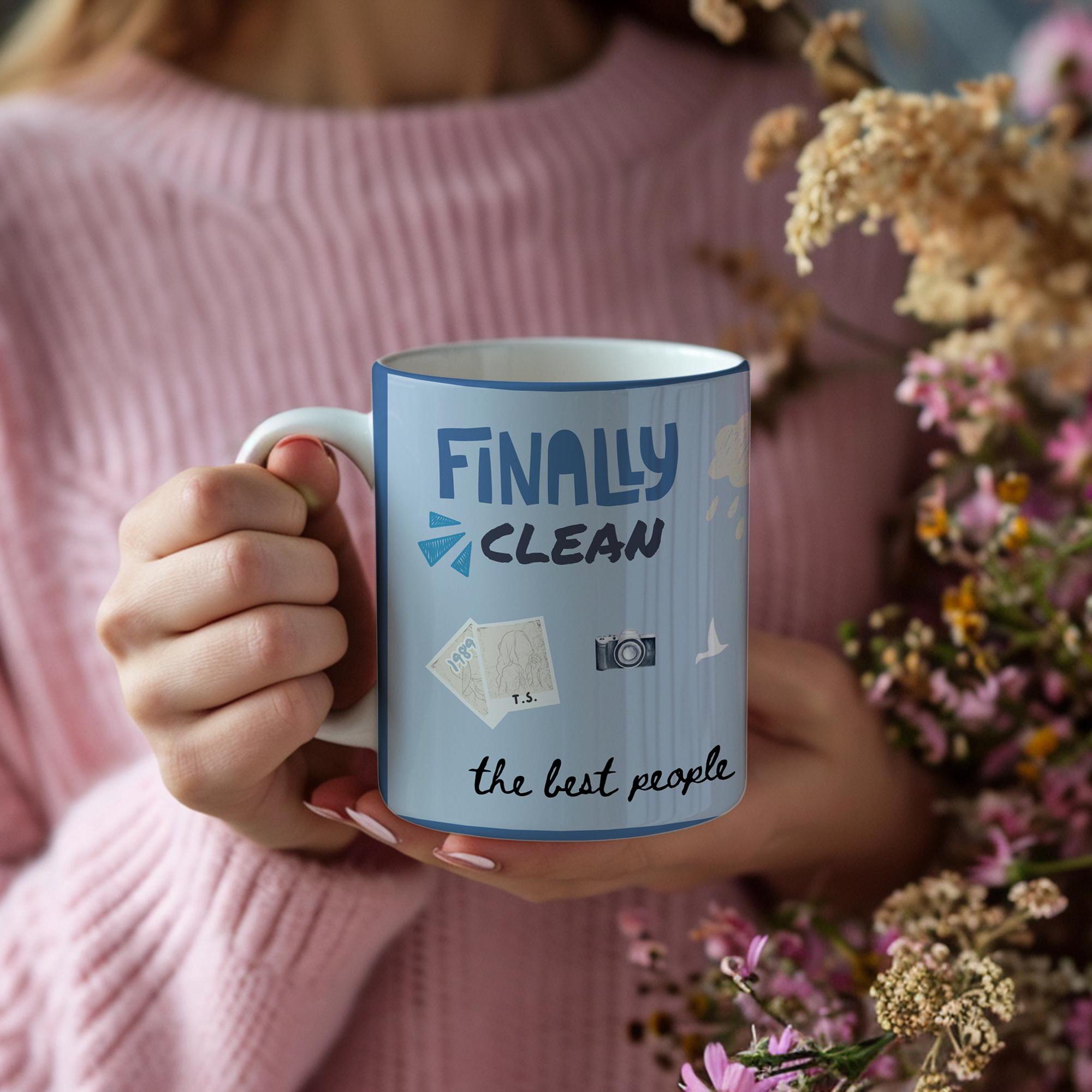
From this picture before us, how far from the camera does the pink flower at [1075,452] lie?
0.70 m

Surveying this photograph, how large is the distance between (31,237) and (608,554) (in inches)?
30.3

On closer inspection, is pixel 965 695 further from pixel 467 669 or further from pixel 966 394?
Result: pixel 467 669

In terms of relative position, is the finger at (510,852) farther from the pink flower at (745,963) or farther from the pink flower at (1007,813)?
the pink flower at (1007,813)

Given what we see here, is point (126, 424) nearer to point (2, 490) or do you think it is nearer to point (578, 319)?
point (2, 490)

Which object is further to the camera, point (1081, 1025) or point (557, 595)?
point (1081, 1025)

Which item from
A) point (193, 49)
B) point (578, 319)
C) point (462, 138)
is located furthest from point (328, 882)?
point (193, 49)

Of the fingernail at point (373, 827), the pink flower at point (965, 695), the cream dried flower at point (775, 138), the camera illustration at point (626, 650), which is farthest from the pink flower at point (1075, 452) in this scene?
the fingernail at point (373, 827)


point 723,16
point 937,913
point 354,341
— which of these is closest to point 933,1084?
point 937,913

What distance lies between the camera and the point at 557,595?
0.48 m

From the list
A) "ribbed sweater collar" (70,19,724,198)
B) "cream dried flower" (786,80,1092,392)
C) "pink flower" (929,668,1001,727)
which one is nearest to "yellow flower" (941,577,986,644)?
Answer: "pink flower" (929,668,1001,727)

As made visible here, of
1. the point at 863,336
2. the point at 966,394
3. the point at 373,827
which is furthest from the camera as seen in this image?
the point at 863,336

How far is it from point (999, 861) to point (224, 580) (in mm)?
425

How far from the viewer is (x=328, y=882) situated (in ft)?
2.18

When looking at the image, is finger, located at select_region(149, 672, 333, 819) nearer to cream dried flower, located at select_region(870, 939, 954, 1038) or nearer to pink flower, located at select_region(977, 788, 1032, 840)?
cream dried flower, located at select_region(870, 939, 954, 1038)
